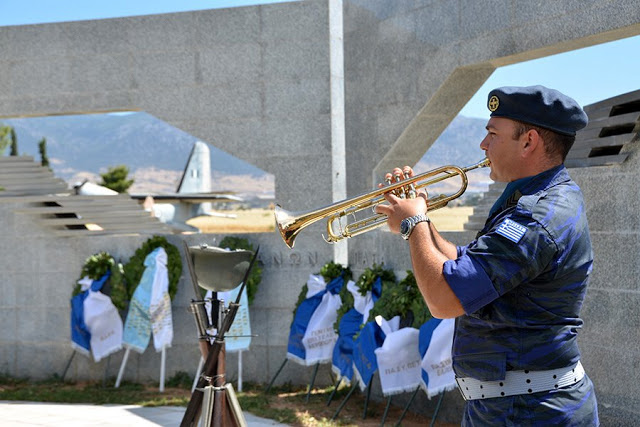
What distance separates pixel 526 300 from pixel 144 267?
23.2ft

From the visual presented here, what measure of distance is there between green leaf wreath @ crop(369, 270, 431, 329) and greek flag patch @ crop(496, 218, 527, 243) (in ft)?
13.8

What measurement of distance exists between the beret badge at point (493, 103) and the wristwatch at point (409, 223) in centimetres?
42

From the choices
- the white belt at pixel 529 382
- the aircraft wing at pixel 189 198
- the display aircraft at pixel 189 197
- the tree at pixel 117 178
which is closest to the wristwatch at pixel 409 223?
the white belt at pixel 529 382

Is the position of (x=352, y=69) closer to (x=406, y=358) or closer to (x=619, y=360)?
(x=406, y=358)

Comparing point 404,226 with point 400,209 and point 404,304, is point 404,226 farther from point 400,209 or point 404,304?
point 404,304

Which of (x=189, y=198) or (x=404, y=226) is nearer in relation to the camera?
(x=404, y=226)

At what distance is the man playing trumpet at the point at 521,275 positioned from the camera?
2.41 metres

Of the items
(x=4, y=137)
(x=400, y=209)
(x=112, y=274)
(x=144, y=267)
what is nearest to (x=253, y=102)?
(x=144, y=267)

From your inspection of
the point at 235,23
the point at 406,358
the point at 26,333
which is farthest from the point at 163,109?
the point at 406,358

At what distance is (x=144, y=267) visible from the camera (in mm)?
9070

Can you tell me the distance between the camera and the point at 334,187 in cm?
901

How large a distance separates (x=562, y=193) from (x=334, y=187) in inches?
254

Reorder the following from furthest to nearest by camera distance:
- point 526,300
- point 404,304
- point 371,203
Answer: point 404,304 → point 371,203 → point 526,300

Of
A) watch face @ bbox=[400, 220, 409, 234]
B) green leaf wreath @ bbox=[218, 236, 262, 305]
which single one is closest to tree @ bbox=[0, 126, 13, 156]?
green leaf wreath @ bbox=[218, 236, 262, 305]
